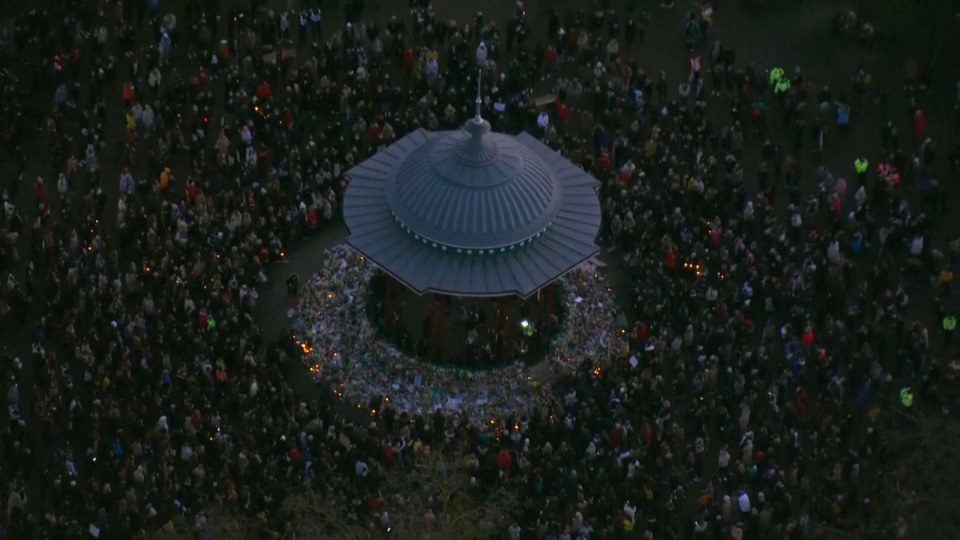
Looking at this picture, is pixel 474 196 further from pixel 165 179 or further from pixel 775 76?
pixel 775 76

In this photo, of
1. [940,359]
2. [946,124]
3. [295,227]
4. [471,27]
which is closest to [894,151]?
[946,124]

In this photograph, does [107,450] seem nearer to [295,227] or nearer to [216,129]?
[295,227]

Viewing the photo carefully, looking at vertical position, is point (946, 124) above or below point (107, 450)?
above

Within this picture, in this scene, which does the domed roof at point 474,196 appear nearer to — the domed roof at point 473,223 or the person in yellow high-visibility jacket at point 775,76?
the domed roof at point 473,223

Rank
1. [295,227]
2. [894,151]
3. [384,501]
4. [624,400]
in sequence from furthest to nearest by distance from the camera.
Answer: [894,151], [295,227], [624,400], [384,501]

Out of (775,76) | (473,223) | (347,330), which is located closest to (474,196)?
(473,223)

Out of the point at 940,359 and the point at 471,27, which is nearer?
the point at 940,359
